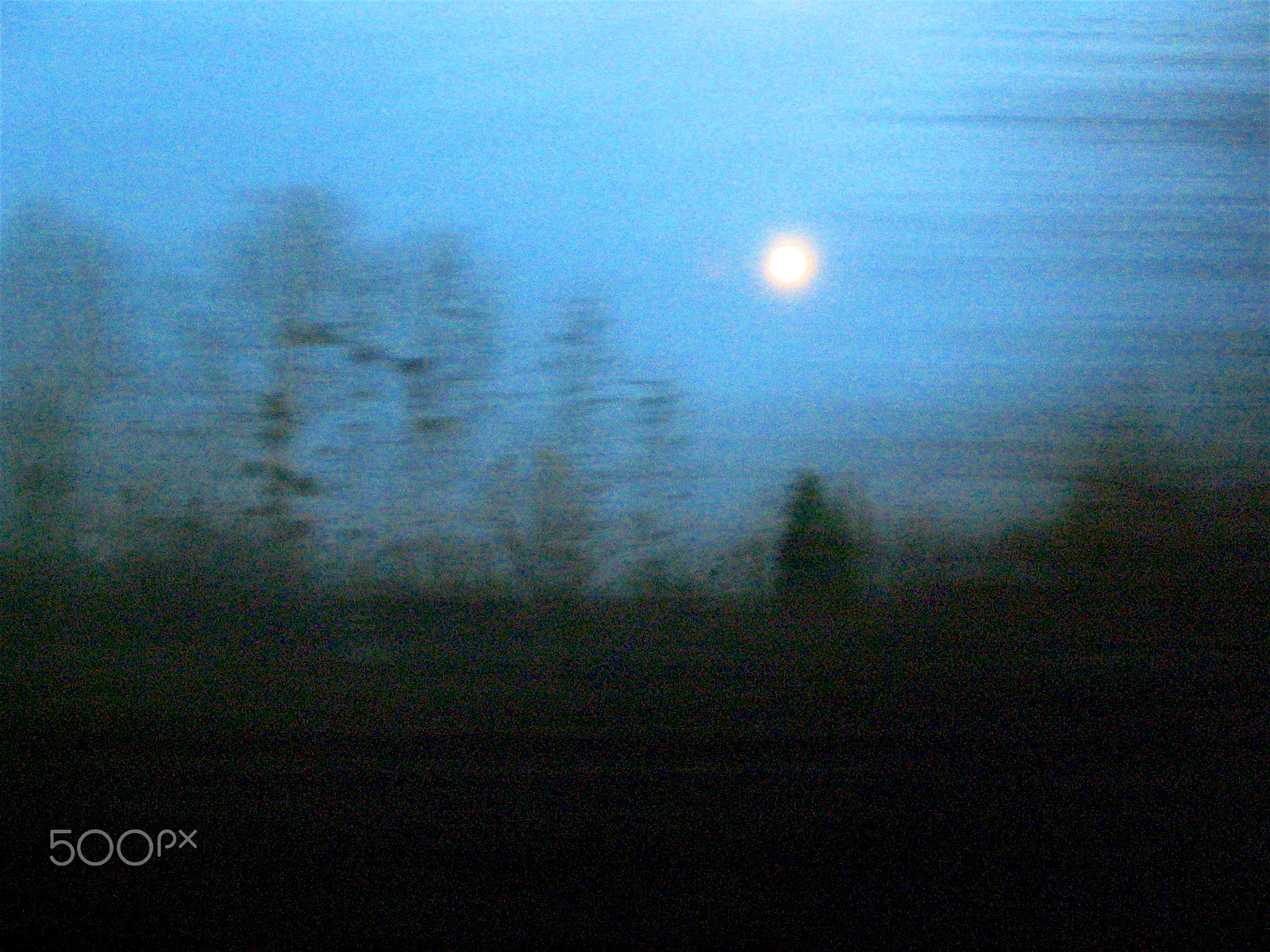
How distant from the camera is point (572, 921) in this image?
102 inches

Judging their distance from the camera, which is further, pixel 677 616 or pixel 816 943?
pixel 677 616

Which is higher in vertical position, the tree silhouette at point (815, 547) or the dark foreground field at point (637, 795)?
the tree silhouette at point (815, 547)

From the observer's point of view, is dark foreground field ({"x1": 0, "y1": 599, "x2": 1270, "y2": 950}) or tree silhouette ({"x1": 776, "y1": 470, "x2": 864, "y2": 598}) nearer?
dark foreground field ({"x1": 0, "y1": 599, "x2": 1270, "y2": 950})

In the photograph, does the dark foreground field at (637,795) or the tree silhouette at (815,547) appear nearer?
the dark foreground field at (637,795)

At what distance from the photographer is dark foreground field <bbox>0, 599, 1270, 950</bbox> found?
2619 millimetres

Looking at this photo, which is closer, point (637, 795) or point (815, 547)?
point (637, 795)

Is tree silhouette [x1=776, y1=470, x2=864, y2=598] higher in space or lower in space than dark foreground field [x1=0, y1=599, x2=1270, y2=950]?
higher

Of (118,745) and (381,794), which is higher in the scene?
(118,745)

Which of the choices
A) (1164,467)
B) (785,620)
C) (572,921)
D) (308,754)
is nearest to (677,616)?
(785,620)

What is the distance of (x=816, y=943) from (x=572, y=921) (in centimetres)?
50

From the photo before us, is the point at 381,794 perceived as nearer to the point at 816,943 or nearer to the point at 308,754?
the point at 308,754

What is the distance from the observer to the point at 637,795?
271 cm

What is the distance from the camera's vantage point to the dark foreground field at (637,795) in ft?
8.59

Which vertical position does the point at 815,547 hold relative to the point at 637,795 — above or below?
above
